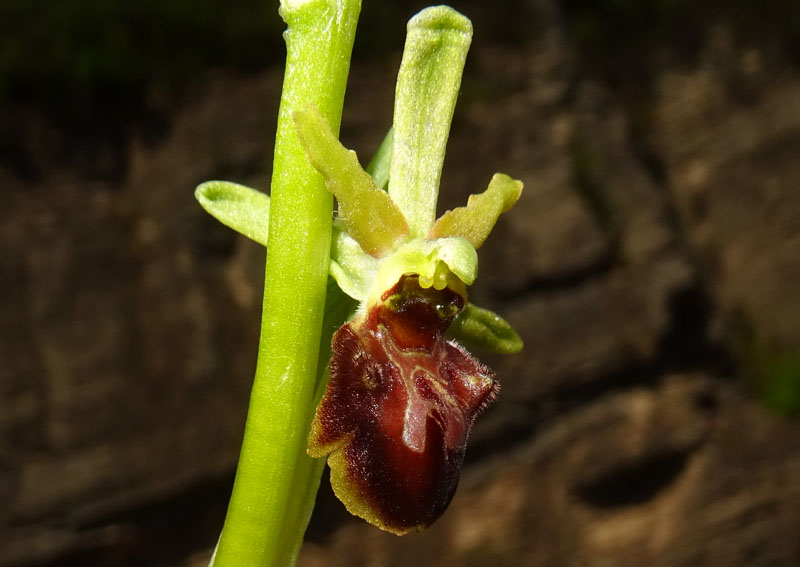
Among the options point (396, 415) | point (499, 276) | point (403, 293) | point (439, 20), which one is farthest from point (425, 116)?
point (499, 276)

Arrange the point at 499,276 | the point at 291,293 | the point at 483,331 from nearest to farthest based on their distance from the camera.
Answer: the point at 291,293, the point at 483,331, the point at 499,276

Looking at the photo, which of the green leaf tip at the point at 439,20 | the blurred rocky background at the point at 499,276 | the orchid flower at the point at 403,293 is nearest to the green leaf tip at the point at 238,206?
the orchid flower at the point at 403,293

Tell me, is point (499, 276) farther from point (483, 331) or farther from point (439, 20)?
point (439, 20)

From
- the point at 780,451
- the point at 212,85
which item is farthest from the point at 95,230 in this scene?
the point at 780,451

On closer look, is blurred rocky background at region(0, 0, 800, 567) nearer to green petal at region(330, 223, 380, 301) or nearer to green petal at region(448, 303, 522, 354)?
green petal at region(448, 303, 522, 354)

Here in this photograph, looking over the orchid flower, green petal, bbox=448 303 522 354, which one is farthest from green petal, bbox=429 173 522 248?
green petal, bbox=448 303 522 354

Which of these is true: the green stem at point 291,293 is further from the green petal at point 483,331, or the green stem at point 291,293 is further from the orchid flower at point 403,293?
the green petal at point 483,331

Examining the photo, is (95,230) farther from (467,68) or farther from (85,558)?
(467,68)
